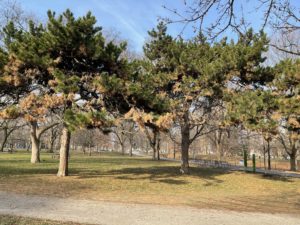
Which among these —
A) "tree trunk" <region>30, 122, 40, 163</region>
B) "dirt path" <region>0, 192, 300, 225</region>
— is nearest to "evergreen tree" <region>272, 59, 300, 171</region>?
"dirt path" <region>0, 192, 300, 225</region>

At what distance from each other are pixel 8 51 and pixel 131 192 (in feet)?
27.0

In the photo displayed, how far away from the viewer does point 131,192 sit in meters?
14.5

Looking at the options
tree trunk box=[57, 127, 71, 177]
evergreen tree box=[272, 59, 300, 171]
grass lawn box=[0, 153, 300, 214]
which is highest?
evergreen tree box=[272, 59, 300, 171]

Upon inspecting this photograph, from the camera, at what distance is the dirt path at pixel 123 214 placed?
852 cm

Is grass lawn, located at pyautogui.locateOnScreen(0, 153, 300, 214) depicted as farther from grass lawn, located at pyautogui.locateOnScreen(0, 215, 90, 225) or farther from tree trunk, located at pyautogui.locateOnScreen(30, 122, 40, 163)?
tree trunk, located at pyautogui.locateOnScreen(30, 122, 40, 163)

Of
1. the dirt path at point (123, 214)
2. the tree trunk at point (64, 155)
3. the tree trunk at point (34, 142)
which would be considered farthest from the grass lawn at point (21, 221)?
the tree trunk at point (34, 142)

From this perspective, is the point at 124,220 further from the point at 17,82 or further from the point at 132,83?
the point at 17,82

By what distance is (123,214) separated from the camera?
922 cm

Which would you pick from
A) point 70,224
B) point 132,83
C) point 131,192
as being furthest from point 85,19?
point 70,224

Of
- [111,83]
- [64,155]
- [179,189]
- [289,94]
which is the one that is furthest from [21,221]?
[289,94]

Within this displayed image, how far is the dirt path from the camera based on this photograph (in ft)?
28.0

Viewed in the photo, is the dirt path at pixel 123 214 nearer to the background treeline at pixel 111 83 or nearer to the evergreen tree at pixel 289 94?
the background treeline at pixel 111 83

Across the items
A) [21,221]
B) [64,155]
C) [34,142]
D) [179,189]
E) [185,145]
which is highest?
[34,142]

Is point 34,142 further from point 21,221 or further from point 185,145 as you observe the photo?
point 21,221
